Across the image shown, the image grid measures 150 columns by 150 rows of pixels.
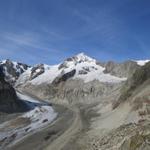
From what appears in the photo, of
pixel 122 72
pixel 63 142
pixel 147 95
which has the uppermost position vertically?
pixel 122 72

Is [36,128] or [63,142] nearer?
[63,142]

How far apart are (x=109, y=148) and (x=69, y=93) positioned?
150m

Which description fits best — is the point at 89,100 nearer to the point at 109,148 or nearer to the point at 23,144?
the point at 23,144

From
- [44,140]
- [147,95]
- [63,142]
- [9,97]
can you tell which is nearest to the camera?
[63,142]

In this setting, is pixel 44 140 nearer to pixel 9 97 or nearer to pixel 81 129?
pixel 81 129

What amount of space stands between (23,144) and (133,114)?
63.6 ft

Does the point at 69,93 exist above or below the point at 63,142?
above

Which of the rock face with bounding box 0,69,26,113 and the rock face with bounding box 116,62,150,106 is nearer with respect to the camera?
the rock face with bounding box 116,62,150,106

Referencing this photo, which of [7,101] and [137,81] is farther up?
[137,81]

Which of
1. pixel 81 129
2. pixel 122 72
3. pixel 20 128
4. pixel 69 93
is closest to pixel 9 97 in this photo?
pixel 20 128

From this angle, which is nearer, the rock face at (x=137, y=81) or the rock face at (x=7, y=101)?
the rock face at (x=137, y=81)

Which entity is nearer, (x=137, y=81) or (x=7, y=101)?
(x=137, y=81)

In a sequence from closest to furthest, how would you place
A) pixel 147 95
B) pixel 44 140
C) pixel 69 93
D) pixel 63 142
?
pixel 63 142 → pixel 44 140 → pixel 147 95 → pixel 69 93

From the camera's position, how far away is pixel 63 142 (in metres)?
51.4
